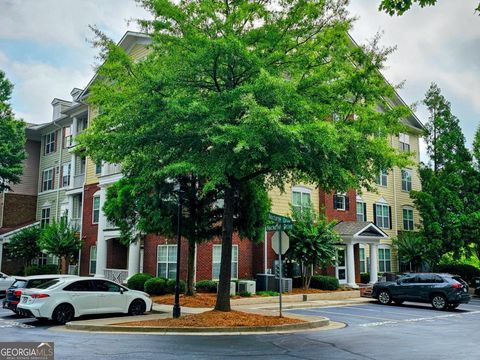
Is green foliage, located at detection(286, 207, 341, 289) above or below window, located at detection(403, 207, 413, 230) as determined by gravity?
below

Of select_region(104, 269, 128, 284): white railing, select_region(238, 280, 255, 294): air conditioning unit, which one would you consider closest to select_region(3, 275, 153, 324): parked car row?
select_region(238, 280, 255, 294): air conditioning unit

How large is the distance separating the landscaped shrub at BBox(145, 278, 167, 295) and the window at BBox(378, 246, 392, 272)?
19149 millimetres

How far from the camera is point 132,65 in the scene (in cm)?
1538

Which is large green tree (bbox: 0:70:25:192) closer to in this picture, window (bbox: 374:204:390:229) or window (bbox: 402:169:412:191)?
window (bbox: 374:204:390:229)

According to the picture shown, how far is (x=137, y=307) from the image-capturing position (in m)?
18.0

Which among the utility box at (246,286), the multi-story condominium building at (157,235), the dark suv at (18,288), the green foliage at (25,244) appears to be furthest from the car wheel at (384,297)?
the green foliage at (25,244)

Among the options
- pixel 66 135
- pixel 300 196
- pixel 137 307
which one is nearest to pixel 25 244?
pixel 66 135

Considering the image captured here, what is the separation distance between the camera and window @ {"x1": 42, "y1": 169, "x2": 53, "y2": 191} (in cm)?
4131

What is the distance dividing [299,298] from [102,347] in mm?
15521

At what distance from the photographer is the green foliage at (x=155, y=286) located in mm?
24453

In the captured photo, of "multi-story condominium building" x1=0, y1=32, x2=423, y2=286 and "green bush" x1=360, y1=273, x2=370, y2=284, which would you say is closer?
"multi-story condominium building" x1=0, y1=32, x2=423, y2=286

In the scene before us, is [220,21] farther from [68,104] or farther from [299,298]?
[68,104]

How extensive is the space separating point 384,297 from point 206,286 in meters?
9.01
